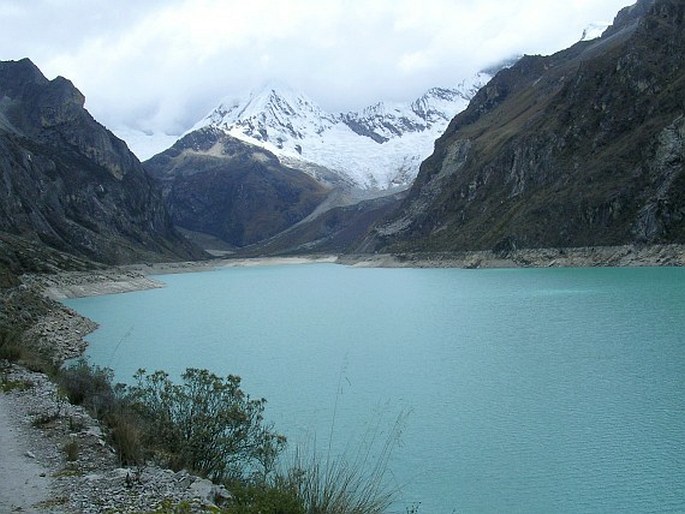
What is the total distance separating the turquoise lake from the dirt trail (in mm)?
6074

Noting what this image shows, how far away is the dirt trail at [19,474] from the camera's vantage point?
873cm

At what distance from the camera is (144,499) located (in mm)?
9039

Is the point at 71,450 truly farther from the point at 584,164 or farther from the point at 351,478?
the point at 584,164

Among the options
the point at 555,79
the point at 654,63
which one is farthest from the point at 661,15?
the point at 555,79

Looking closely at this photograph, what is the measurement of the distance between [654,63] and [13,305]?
92.4 metres

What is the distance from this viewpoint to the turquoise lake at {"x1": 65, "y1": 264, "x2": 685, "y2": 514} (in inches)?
548

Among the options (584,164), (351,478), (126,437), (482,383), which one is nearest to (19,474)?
(126,437)

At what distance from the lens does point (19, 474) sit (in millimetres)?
9859

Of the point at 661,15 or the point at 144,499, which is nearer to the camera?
the point at 144,499

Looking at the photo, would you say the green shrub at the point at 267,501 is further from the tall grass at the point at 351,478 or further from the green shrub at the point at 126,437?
the green shrub at the point at 126,437

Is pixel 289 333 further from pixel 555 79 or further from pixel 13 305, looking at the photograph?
pixel 555 79

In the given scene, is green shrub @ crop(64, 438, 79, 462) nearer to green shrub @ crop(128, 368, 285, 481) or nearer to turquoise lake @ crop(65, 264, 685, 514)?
green shrub @ crop(128, 368, 285, 481)

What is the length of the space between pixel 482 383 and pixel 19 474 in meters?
16.5

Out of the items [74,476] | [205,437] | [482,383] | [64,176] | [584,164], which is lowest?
[482,383]
